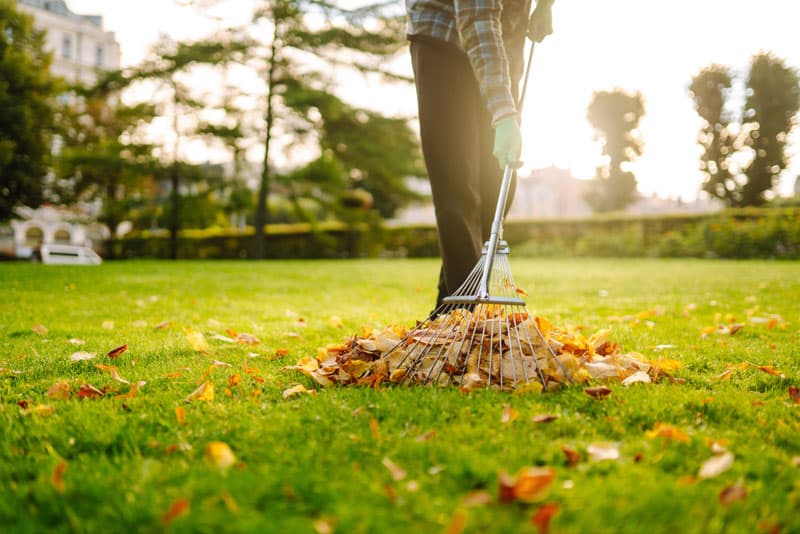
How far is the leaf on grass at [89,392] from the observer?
1962 millimetres

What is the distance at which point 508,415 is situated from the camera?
1.63 metres

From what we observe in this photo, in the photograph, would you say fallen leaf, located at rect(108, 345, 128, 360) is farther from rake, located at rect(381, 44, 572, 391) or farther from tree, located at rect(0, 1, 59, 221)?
tree, located at rect(0, 1, 59, 221)

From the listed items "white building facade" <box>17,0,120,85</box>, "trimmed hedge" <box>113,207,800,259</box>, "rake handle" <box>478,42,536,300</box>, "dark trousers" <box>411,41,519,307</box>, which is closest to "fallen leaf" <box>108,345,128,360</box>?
"dark trousers" <box>411,41,519,307</box>

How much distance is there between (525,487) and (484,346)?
1018 mm

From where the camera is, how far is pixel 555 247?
16953mm

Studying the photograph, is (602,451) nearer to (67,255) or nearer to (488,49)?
(488,49)

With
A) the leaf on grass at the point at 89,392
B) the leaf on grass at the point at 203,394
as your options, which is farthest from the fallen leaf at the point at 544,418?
the leaf on grass at the point at 89,392

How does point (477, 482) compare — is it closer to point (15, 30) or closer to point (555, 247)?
point (555, 247)

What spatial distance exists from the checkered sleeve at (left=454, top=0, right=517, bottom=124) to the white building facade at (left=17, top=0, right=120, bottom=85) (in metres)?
43.8

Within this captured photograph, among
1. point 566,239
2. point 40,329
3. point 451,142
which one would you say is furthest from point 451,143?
point 566,239

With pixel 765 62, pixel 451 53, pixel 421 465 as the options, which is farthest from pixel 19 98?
pixel 765 62

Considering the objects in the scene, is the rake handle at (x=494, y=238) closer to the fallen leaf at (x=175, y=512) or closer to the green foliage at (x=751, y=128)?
the fallen leaf at (x=175, y=512)

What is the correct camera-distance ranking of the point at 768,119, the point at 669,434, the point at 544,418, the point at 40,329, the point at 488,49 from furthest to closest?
the point at 768,119
the point at 40,329
the point at 488,49
the point at 544,418
the point at 669,434

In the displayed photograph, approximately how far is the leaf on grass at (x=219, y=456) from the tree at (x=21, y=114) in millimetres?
17438
